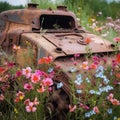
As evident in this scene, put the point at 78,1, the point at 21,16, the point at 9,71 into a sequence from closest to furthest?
the point at 9,71 → the point at 21,16 → the point at 78,1

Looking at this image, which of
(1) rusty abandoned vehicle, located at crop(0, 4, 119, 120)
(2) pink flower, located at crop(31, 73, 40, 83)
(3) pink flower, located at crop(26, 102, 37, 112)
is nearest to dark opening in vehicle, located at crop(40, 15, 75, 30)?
(1) rusty abandoned vehicle, located at crop(0, 4, 119, 120)

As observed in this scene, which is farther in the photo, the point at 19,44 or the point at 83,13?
the point at 83,13

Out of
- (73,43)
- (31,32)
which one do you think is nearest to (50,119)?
(73,43)

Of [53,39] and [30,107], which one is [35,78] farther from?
[53,39]

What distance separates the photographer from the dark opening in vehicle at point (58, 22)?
6067 millimetres

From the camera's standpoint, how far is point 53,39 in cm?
518

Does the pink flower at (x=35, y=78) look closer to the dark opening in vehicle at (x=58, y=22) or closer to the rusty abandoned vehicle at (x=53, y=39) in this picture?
the rusty abandoned vehicle at (x=53, y=39)

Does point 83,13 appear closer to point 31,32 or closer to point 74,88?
point 31,32

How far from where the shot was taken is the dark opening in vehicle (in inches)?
239

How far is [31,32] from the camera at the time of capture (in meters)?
5.48

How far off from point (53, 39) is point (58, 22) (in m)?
1.04

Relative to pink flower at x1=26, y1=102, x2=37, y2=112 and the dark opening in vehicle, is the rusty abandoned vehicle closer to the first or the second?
the dark opening in vehicle

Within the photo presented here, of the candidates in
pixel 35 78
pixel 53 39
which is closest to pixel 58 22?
pixel 53 39

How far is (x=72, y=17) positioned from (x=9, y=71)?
174cm
